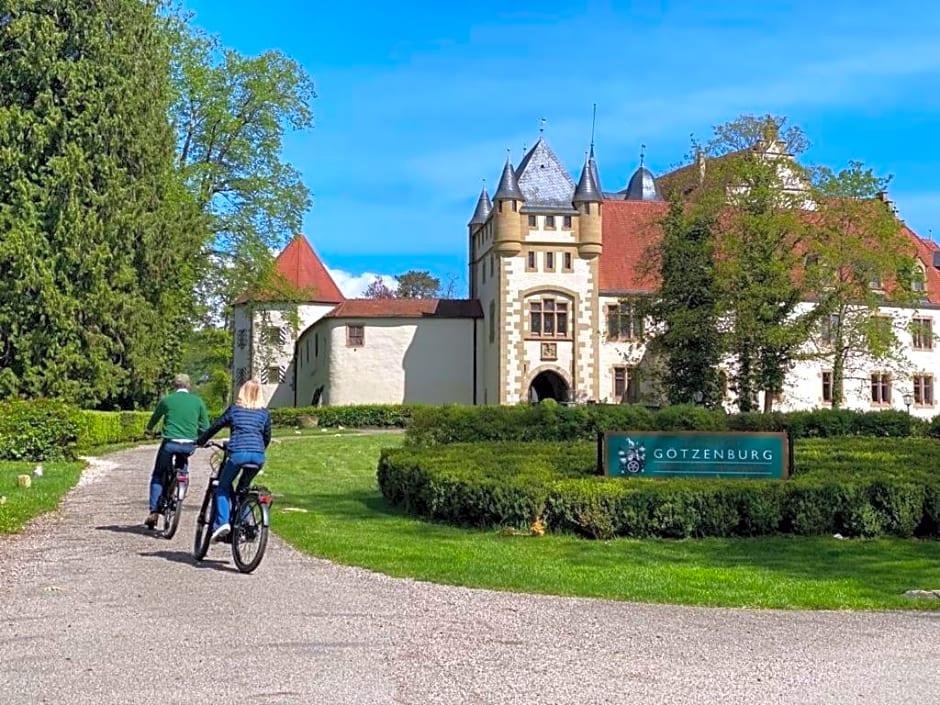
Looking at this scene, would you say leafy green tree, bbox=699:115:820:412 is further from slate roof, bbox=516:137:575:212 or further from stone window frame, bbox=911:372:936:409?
stone window frame, bbox=911:372:936:409

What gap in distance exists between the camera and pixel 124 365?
30391 mm

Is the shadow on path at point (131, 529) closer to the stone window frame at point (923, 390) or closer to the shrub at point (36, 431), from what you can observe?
the shrub at point (36, 431)

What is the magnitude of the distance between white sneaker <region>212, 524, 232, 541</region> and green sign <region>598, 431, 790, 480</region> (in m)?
6.04

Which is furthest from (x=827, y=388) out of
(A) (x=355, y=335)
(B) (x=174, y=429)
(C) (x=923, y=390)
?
(B) (x=174, y=429)

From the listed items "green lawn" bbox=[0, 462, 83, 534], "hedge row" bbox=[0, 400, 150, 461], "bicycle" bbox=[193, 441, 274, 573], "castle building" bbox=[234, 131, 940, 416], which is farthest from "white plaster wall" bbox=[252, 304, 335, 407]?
"bicycle" bbox=[193, 441, 274, 573]

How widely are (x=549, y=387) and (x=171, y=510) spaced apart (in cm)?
3941

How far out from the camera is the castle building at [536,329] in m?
47.8

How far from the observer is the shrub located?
20812mm

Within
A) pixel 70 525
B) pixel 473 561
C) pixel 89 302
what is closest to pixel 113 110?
pixel 89 302

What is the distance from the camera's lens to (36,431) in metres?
21.1

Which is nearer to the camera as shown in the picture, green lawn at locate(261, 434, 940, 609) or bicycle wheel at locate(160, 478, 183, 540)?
green lawn at locate(261, 434, 940, 609)

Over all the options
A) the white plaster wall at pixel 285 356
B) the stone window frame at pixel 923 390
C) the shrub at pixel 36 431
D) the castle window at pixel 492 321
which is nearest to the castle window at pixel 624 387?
the castle window at pixel 492 321

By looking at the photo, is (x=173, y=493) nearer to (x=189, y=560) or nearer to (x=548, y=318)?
(x=189, y=560)

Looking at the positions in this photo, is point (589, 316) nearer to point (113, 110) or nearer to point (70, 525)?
point (113, 110)
